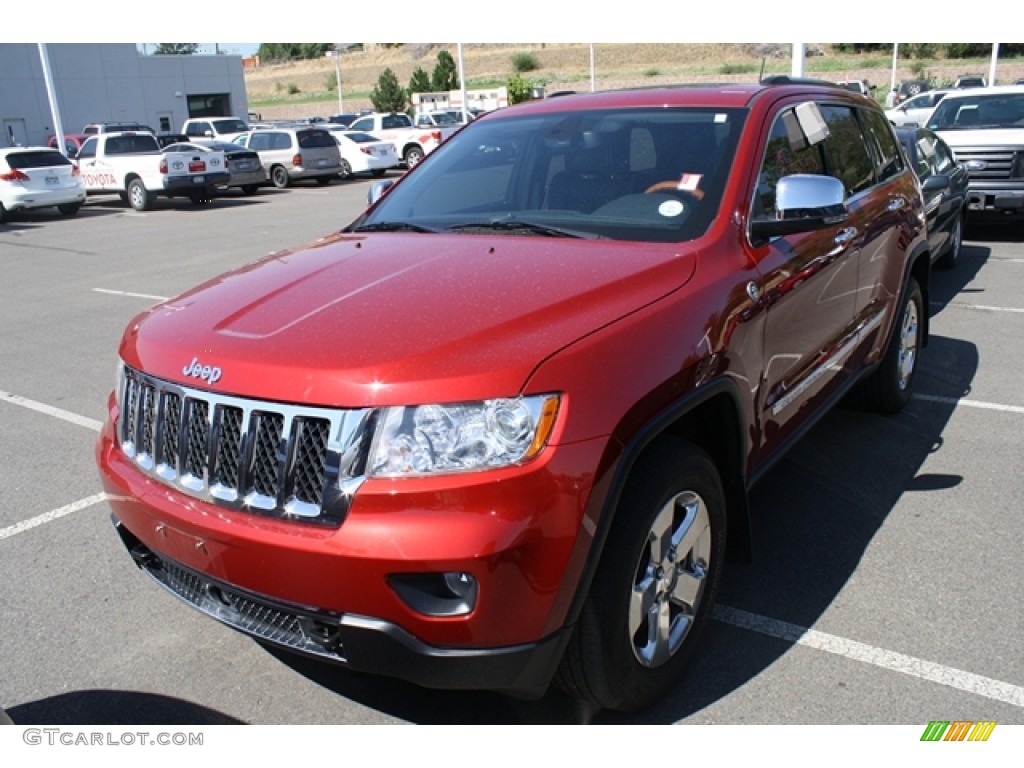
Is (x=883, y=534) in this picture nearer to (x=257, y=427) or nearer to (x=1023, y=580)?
(x=1023, y=580)

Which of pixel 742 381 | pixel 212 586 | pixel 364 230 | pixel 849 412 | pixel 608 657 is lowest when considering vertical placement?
pixel 849 412

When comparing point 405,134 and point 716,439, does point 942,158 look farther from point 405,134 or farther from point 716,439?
point 405,134

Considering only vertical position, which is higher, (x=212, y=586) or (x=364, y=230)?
(x=364, y=230)

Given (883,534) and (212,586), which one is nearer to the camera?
(212,586)

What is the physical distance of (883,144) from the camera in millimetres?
5363

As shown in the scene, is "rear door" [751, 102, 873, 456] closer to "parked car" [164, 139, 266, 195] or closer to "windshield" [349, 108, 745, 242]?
"windshield" [349, 108, 745, 242]

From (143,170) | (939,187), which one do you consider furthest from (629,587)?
(143,170)

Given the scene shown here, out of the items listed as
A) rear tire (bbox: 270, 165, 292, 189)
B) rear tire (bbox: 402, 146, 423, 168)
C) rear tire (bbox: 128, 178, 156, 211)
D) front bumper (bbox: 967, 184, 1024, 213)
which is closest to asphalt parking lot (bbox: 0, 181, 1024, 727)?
front bumper (bbox: 967, 184, 1024, 213)

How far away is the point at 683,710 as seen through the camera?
2922mm

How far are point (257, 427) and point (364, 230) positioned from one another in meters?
1.76

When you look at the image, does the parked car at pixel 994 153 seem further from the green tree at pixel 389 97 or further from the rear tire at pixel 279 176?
the green tree at pixel 389 97

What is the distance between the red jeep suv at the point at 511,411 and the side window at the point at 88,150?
21.5m

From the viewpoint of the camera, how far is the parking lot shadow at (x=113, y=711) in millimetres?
2959
